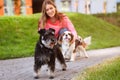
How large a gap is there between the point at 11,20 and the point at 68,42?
12055 mm

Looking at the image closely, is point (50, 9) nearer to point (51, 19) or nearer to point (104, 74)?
point (51, 19)

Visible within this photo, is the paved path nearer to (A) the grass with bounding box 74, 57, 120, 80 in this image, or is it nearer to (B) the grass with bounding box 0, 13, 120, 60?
(A) the grass with bounding box 74, 57, 120, 80

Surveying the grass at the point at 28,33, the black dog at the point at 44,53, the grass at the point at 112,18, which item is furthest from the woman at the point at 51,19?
the grass at the point at 112,18

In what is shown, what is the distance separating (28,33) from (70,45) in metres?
9.87

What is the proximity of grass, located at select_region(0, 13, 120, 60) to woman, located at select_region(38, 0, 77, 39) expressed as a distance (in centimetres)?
518

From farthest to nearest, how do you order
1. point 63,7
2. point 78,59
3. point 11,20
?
point 63,7 < point 11,20 < point 78,59

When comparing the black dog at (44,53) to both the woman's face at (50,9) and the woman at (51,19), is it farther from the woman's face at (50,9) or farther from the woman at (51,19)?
the woman's face at (50,9)

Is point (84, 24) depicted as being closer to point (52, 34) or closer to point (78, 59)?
point (78, 59)

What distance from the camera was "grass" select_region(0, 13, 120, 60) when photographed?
1948 cm

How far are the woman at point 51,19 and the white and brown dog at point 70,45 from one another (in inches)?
23.0

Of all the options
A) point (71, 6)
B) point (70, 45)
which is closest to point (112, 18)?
point (71, 6)

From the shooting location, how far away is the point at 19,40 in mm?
22062

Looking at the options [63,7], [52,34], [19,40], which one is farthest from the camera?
[63,7]

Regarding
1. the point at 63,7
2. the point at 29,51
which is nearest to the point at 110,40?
the point at 29,51
